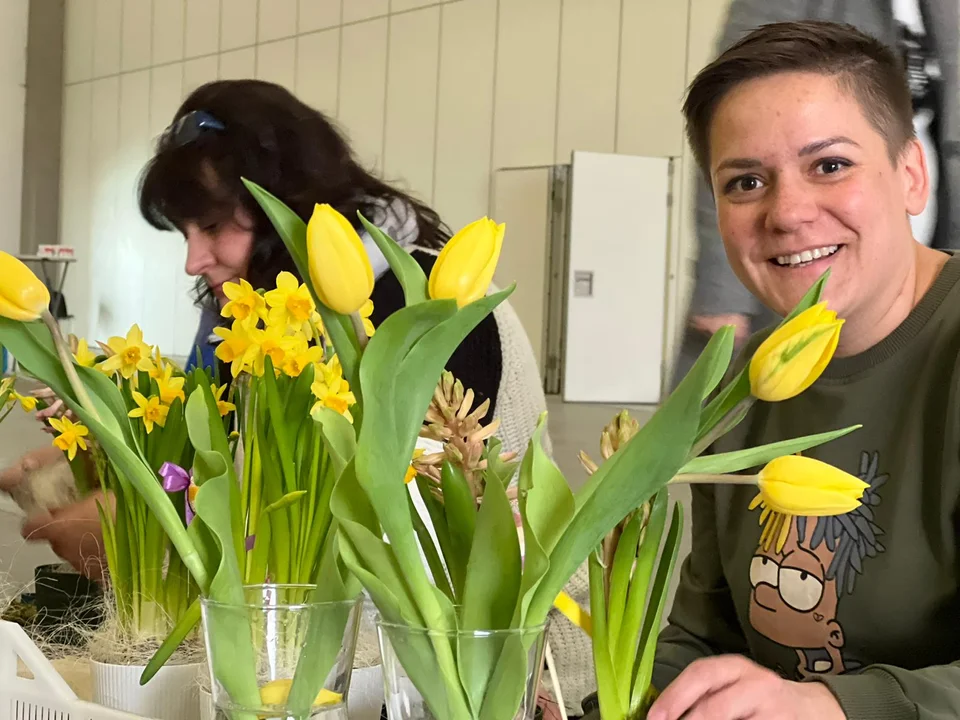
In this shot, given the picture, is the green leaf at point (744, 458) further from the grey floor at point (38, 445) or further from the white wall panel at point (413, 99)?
the white wall panel at point (413, 99)

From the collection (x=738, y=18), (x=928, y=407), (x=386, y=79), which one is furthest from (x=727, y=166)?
(x=386, y=79)

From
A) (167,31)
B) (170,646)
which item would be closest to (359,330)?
(170,646)

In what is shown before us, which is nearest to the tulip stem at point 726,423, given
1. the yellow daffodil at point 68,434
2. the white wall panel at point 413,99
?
the yellow daffodil at point 68,434

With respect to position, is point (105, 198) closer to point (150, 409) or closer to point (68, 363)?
point (150, 409)

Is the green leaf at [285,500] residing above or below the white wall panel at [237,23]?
below

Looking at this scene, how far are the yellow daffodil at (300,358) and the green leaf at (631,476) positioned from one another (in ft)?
0.58

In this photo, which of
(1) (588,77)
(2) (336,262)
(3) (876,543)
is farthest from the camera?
(1) (588,77)

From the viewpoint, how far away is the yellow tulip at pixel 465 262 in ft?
1.15

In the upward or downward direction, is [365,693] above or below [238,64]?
below

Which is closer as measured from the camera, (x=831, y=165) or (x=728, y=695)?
(x=728, y=695)

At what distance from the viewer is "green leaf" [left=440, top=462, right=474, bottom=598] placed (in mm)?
415

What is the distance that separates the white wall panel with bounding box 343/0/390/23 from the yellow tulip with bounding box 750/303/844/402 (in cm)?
250

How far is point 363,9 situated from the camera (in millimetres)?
2693

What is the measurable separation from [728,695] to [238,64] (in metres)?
2.79
